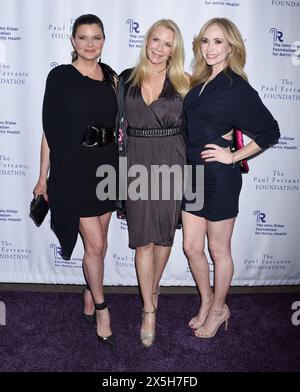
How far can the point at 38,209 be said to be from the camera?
267 cm

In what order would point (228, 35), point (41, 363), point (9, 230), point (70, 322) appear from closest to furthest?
point (228, 35)
point (41, 363)
point (70, 322)
point (9, 230)

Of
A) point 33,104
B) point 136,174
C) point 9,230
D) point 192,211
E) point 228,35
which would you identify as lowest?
point 9,230

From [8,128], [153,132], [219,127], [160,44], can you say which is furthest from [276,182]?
[8,128]

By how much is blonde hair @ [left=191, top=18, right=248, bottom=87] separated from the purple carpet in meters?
1.78

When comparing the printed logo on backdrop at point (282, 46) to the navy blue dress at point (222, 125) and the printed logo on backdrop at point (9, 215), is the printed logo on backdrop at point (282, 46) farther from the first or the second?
the printed logo on backdrop at point (9, 215)

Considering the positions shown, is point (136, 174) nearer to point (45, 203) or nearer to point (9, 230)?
point (45, 203)

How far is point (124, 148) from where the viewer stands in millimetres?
2637

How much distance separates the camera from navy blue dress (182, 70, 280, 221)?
2.36 m

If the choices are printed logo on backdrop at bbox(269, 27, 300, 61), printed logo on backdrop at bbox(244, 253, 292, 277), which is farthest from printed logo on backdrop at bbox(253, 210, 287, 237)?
printed logo on backdrop at bbox(269, 27, 300, 61)

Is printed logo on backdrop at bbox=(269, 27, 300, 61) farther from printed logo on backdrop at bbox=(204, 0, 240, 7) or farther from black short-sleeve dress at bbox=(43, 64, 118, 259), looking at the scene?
black short-sleeve dress at bbox=(43, 64, 118, 259)

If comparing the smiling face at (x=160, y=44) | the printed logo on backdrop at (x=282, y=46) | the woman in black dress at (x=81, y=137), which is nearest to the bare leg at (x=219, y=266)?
the woman in black dress at (x=81, y=137)

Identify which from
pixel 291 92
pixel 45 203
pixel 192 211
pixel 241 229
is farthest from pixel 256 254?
pixel 45 203

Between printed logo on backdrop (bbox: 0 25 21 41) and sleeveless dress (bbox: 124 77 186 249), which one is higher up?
printed logo on backdrop (bbox: 0 25 21 41)

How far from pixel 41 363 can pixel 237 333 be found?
54.4 inches
